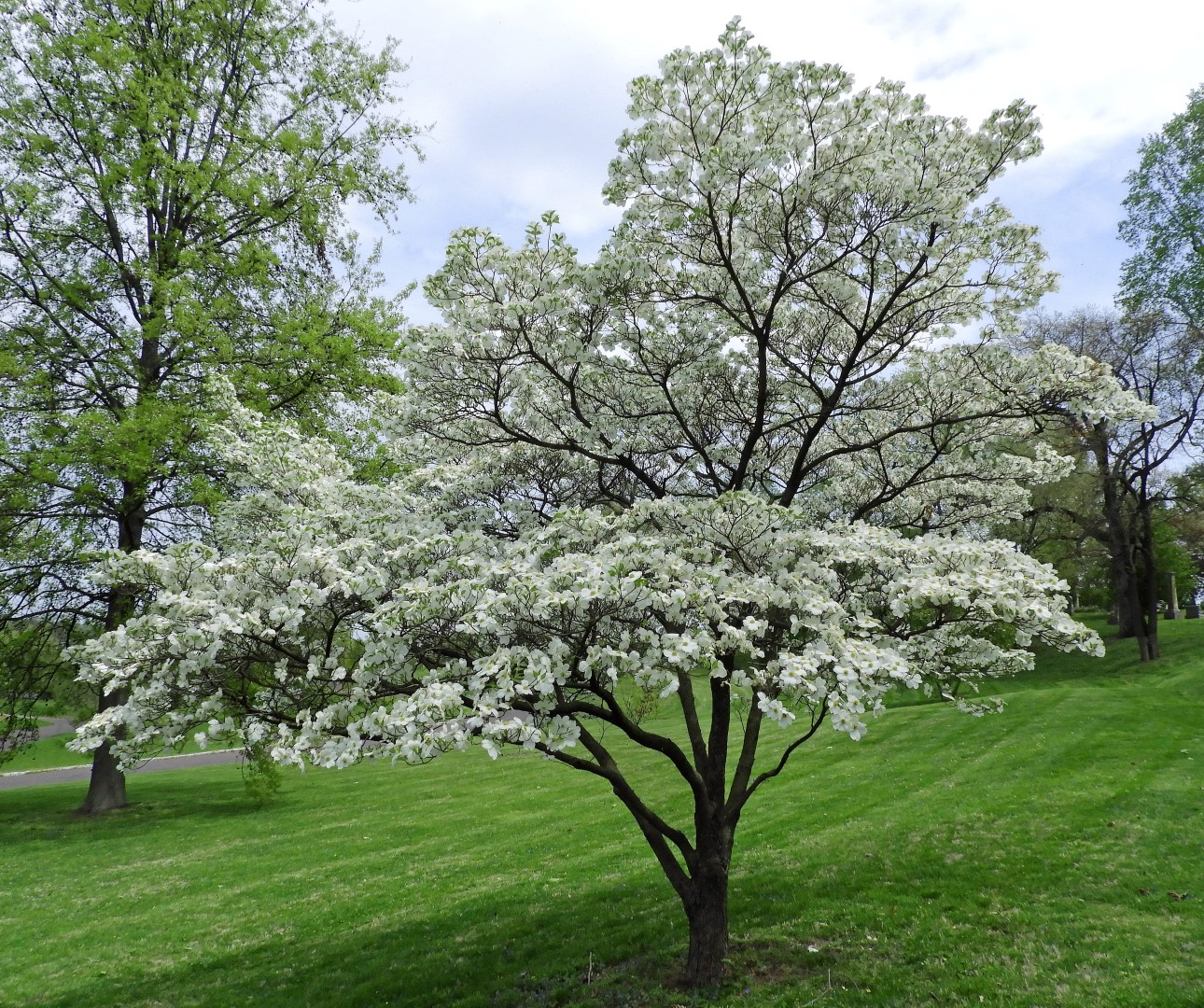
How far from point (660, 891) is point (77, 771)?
32.0m

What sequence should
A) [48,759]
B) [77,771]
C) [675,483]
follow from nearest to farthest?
[675,483] → [77,771] → [48,759]

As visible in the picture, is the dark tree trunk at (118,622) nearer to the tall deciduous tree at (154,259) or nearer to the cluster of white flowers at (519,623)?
the tall deciduous tree at (154,259)

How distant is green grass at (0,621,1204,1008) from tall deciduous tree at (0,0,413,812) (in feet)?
17.8

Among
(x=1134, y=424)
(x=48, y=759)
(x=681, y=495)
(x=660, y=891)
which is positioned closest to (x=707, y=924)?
(x=660, y=891)

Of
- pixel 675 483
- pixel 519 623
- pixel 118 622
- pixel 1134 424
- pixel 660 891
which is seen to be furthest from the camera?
pixel 1134 424

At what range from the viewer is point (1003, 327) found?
25.6 feet

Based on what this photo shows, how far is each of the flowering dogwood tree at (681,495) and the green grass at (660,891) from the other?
1931 mm

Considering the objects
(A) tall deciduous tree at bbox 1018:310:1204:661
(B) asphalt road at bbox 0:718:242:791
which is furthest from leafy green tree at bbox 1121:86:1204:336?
(B) asphalt road at bbox 0:718:242:791

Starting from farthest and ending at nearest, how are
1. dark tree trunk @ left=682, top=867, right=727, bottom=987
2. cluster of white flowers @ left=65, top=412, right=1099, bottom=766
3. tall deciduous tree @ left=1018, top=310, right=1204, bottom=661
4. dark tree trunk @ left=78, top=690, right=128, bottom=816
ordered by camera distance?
tall deciduous tree @ left=1018, top=310, right=1204, bottom=661, dark tree trunk @ left=78, top=690, right=128, bottom=816, dark tree trunk @ left=682, top=867, right=727, bottom=987, cluster of white flowers @ left=65, top=412, right=1099, bottom=766

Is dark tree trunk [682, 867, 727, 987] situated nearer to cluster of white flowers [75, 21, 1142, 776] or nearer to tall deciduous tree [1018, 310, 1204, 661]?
cluster of white flowers [75, 21, 1142, 776]

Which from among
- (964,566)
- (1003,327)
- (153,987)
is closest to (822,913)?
(964,566)

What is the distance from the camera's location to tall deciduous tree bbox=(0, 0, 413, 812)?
1517cm

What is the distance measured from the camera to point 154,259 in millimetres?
16469

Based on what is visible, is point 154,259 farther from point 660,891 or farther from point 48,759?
point 48,759
